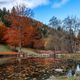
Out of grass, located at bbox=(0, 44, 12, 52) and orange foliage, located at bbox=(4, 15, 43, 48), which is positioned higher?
orange foliage, located at bbox=(4, 15, 43, 48)

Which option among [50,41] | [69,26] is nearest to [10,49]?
Result: [50,41]

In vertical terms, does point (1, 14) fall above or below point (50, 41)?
above

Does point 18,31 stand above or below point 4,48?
above

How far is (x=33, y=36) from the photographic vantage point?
69.8 meters

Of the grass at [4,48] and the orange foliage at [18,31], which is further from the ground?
the orange foliage at [18,31]

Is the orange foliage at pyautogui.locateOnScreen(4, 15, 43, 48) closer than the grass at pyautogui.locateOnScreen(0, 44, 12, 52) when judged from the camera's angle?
Yes

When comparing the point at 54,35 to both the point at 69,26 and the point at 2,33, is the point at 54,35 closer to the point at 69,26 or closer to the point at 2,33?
the point at 69,26

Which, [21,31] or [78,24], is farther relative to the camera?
[78,24]

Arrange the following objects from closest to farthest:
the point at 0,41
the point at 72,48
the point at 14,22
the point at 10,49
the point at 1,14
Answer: the point at 14,22 < the point at 10,49 < the point at 0,41 < the point at 72,48 < the point at 1,14

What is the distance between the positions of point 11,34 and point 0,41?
791cm

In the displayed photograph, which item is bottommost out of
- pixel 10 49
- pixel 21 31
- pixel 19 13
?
pixel 10 49

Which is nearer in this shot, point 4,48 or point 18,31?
point 18,31

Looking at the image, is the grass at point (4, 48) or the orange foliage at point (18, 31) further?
the grass at point (4, 48)

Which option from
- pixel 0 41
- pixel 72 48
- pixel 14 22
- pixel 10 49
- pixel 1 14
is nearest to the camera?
pixel 14 22
